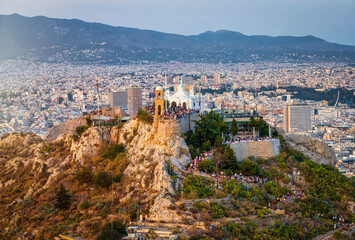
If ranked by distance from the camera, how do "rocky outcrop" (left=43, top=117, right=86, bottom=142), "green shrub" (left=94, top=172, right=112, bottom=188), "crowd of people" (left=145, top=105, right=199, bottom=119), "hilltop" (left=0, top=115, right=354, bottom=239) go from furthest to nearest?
"rocky outcrop" (left=43, top=117, right=86, bottom=142)
"crowd of people" (left=145, top=105, right=199, bottom=119)
"green shrub" (left=94, top=172, right=112, bottom=188)
"hilltop" (left=0, top=115, right=354, bottom=239)

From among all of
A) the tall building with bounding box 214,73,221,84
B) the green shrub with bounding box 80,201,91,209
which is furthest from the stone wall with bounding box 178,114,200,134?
the tall building with bounding box 214,73,221,84

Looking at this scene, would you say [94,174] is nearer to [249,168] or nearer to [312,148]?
[249,168]

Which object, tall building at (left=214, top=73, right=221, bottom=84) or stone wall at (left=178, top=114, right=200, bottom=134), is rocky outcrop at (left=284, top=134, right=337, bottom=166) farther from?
tall building at (left=214, top=73, right=221, bottom=84)

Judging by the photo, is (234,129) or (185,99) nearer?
(234,129)

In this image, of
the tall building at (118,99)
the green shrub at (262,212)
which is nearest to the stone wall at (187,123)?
the green shrub at (262,212)

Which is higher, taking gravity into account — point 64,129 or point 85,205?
point 64,129

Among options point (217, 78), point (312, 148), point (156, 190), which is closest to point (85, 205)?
point (156, 190)

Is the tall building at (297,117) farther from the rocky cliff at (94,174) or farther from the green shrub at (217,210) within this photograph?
the green shrub at (217,210)

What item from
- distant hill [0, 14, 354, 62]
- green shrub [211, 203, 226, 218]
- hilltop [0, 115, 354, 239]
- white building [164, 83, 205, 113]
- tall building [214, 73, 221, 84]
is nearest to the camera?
green shrub [211, 203, 226, 218]
